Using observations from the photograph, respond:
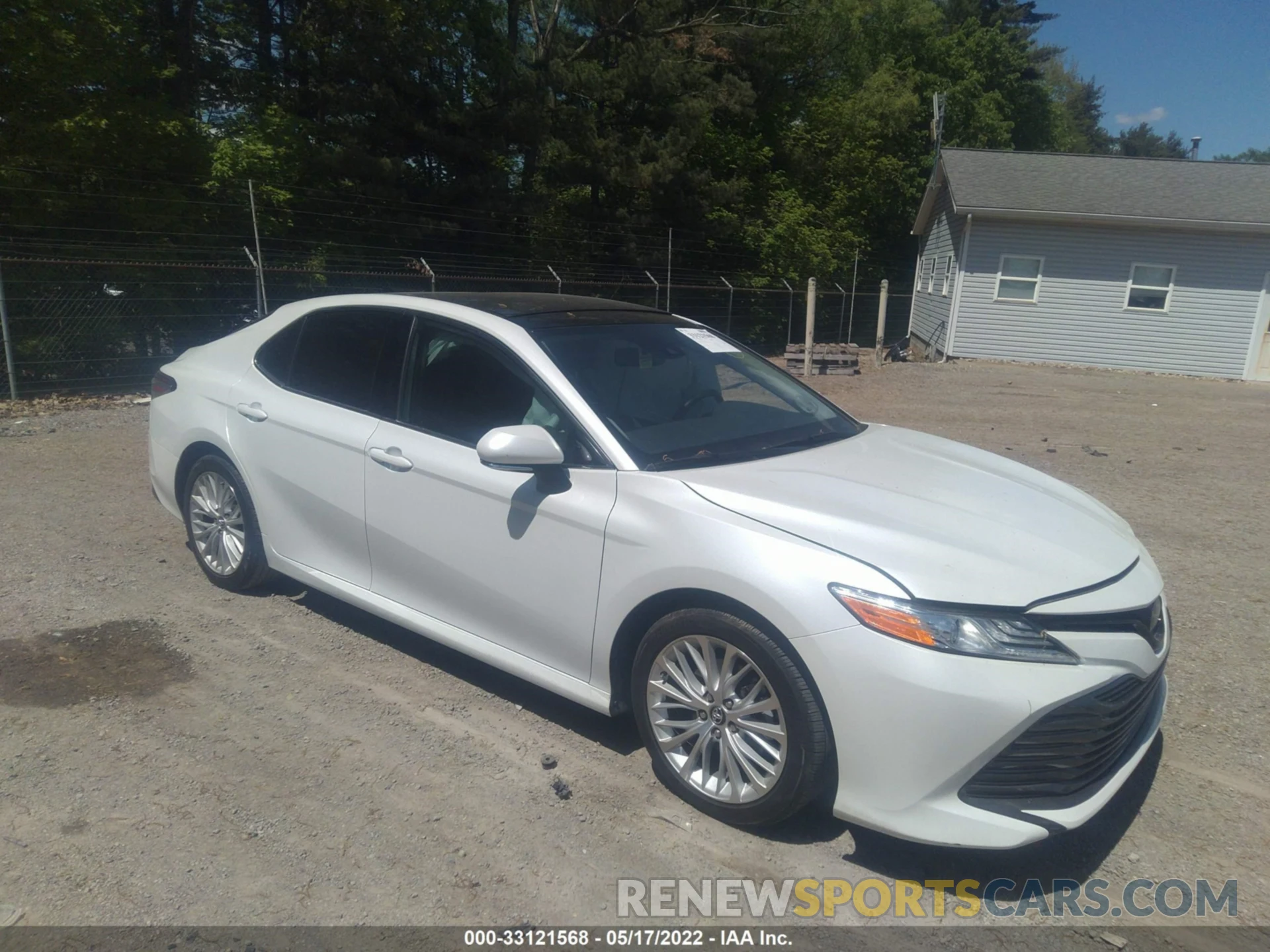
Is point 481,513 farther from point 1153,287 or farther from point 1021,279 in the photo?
point 1153,287

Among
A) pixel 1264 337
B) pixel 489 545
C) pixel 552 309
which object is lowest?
pixel 1264 337

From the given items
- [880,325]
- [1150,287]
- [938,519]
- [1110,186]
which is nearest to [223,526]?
[938,519]

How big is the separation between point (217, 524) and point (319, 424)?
1123 millimetres

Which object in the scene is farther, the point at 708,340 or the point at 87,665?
the point at 708,340

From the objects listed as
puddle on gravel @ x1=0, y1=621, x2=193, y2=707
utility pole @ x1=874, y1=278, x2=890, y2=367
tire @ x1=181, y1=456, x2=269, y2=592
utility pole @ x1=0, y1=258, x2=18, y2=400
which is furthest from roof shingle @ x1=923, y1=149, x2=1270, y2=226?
puddle on gravel @ x1=0, y1=621, x2=193, y2=707

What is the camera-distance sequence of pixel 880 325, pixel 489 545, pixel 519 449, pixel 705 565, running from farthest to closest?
1. pixel 880 325
2. pixel 489 545
3. pixel 519 449
4. pixel 705 565

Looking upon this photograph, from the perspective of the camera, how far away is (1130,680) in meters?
2.86

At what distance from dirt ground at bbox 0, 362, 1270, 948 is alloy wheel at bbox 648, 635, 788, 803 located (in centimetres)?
18

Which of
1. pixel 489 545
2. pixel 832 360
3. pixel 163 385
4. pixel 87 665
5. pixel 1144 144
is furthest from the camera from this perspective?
pixel 1144 144

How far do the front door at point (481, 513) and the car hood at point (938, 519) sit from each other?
476 millimetres

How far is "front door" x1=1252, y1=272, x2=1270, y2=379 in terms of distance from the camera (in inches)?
770

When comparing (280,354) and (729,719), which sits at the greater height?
(280,354)

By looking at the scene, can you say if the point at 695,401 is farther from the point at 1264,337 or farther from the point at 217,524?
the point at 1264,337

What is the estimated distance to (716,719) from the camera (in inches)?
120
